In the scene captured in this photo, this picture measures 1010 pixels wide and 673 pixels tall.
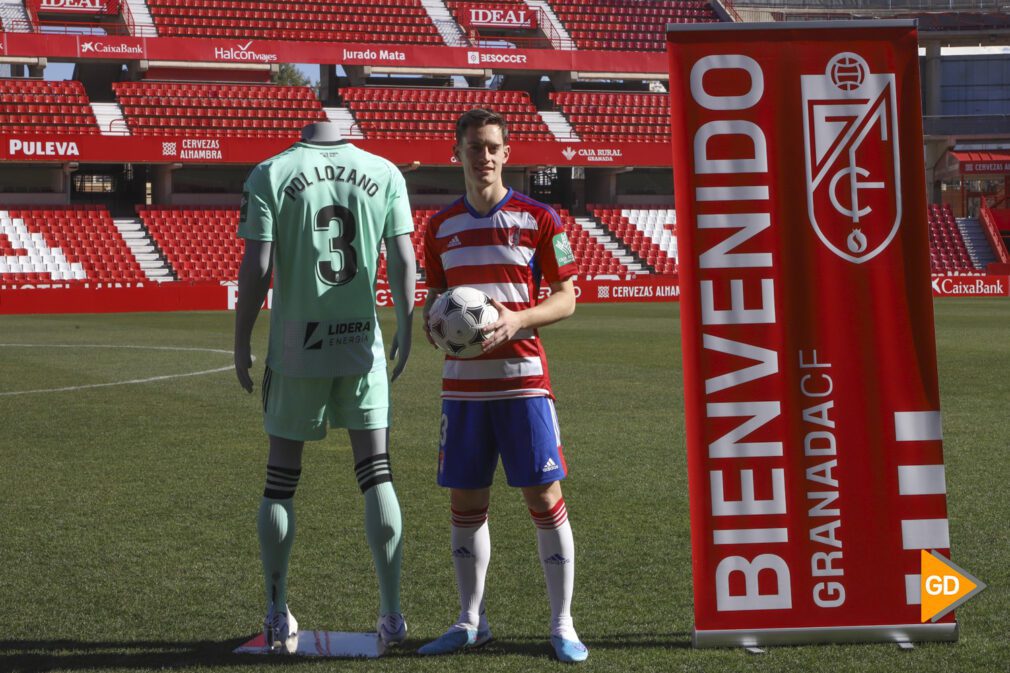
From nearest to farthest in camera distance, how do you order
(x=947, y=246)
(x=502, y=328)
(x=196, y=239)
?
1. (x=502, y=328)
2. (x=196, y=239)
3. (x=947, y=246)

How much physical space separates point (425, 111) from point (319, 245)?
3786 cm

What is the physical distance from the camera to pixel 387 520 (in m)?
4.32

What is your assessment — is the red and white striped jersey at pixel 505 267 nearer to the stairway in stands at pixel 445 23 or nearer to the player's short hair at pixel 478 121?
the player's short hair at pixel 478 121

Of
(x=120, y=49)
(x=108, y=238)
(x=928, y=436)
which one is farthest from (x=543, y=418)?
(x=120, y=49)

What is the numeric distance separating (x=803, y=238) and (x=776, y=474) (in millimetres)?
810

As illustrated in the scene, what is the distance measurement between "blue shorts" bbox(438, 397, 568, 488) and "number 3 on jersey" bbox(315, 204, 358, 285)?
22.8 inches

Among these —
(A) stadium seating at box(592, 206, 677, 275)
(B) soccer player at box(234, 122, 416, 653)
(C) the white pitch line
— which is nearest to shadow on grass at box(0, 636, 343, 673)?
(B) soccer player at box(234, 122, 416, 653)

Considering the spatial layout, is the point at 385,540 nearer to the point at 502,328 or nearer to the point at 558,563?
the point at 558,563

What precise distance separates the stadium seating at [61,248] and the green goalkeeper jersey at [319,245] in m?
29.2

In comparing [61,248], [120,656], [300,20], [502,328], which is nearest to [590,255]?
[300,20]

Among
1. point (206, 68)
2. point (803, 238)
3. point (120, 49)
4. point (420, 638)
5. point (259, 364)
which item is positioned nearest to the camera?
point (803, 238)

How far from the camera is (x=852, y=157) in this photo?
404 cm

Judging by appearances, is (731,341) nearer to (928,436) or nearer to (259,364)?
(928,436)

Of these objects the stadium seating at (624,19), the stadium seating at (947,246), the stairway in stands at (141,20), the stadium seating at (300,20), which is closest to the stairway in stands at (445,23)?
the stadium seating at (300,20)
